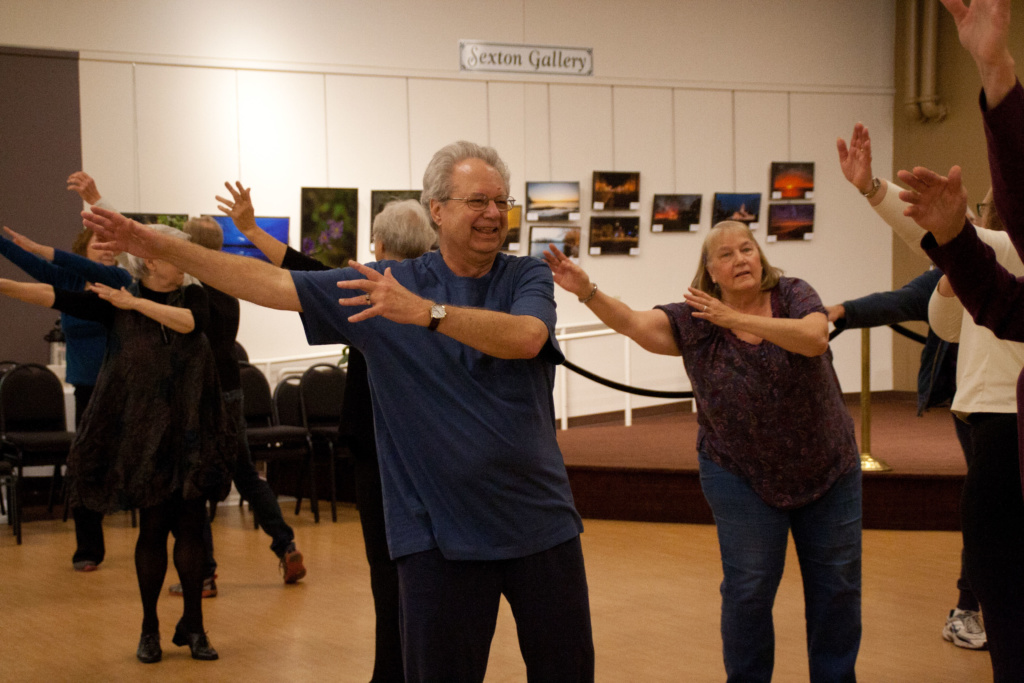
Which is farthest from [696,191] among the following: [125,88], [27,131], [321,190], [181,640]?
[181,640]

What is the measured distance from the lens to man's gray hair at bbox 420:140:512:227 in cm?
203

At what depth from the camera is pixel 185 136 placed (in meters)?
7.84

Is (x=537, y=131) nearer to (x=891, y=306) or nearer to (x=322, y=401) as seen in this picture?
(x=322, y=401)

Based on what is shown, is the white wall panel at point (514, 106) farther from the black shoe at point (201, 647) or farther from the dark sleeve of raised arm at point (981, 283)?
the dark sleeve of raised arm at point (981, 283)

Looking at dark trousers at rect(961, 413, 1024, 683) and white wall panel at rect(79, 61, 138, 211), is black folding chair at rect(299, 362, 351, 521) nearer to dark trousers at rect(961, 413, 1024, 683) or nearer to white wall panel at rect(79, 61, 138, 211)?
white wall panel at rect(79, 61, 138, 211)

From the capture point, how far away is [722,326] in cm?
268

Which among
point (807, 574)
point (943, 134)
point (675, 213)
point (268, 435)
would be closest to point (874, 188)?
point (807, 574)

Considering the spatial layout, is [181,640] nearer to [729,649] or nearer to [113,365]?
[113,365]

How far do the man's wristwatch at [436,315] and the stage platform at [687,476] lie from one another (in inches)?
134

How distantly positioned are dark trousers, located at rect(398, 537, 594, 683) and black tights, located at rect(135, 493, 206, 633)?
182cm

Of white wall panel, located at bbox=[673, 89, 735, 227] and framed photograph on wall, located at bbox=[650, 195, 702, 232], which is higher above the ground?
white wall panel, located at bbox=[673, 89, 735, 227]

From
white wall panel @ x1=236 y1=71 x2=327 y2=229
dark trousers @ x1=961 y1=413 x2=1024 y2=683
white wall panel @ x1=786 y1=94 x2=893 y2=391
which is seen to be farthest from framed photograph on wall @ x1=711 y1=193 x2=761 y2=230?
dark trousers @ x1=961 y1=413 x2=1024 y2=683

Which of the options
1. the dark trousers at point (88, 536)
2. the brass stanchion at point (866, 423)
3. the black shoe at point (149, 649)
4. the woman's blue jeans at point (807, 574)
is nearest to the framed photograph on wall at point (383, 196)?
the dark trousers at point (88, 536)

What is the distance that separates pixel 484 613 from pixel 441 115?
722 centimetres
